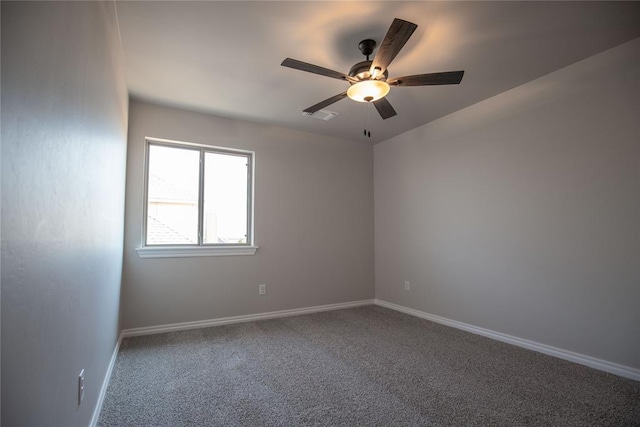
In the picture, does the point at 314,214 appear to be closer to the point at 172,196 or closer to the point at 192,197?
the point at 192,197

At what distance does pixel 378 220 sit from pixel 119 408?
3.63 metres

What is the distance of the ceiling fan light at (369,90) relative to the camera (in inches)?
85.8

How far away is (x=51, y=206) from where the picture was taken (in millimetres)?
981

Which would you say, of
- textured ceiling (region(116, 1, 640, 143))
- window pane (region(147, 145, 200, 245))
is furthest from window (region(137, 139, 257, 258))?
textured ceiling (region(116, 1, 640, 143))

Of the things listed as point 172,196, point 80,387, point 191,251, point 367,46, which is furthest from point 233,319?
point 367,46

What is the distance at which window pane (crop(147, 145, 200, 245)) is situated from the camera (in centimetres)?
340

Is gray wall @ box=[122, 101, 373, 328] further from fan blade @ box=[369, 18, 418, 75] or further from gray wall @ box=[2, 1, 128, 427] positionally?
fan blade @ box=[369, 18, 418, 75]

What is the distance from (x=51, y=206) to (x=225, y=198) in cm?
284

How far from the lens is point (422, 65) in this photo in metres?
2.56

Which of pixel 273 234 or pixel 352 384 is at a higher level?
pixel 273 234

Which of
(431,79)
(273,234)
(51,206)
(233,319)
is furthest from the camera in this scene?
(273,234)

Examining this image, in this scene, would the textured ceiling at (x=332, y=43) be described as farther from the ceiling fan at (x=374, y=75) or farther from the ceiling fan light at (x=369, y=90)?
the ceiling fan light at (x=369, y=90)

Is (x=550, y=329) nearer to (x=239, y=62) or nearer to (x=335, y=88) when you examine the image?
(x=335, y=88)

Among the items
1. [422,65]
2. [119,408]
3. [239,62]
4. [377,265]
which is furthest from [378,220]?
[119,408]
